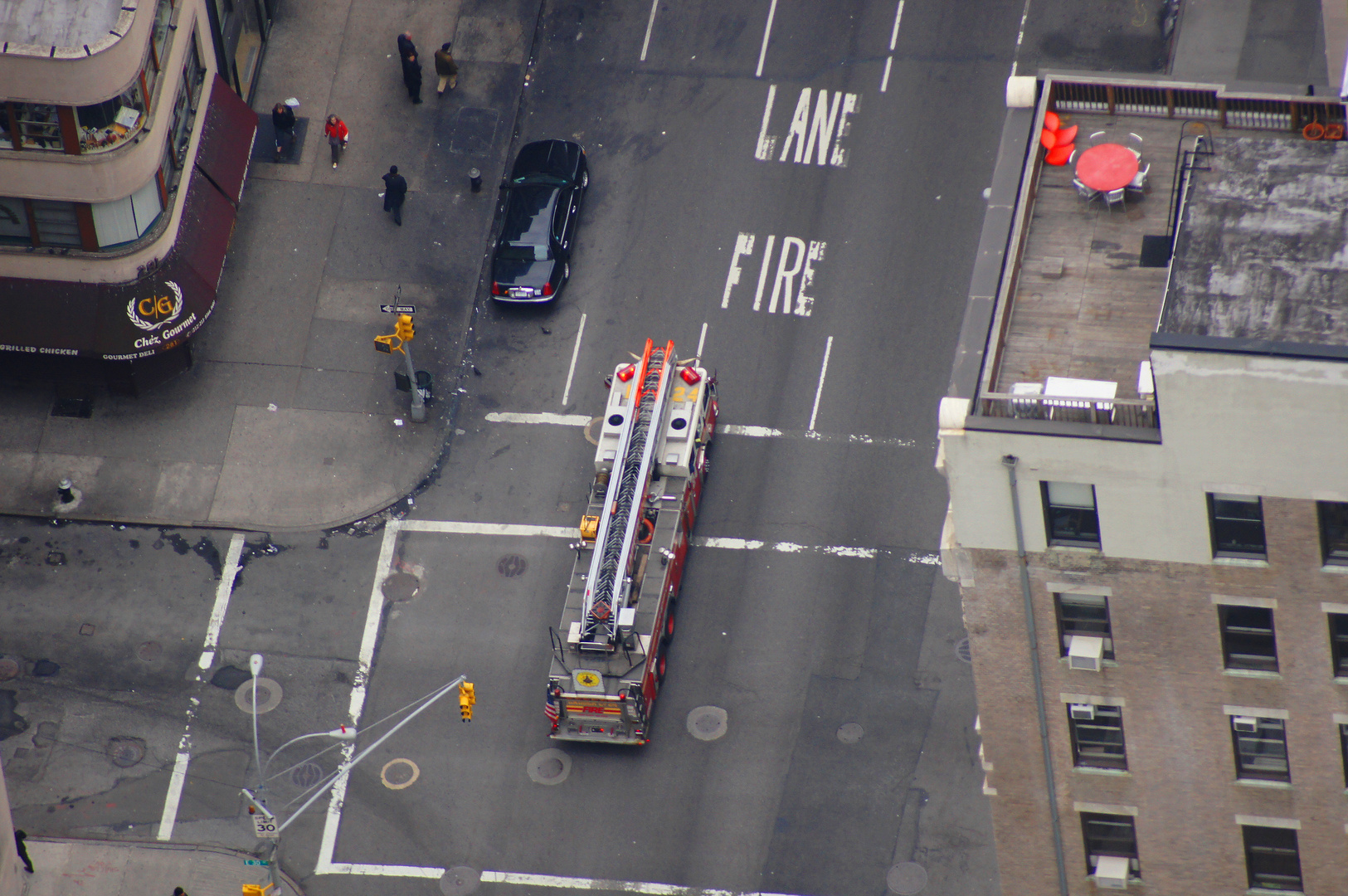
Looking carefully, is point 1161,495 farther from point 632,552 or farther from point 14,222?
point 14,222

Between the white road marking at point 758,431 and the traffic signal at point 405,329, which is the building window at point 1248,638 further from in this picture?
the traffic signal at point 405,329

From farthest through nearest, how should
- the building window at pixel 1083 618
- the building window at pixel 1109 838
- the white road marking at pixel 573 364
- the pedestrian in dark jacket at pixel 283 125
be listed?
the pedestrian in dark jacket at pixel 283 125
the white road marking at pixel 573 364
the building window at pixel 1109 838
the building window at pixel 1083 618

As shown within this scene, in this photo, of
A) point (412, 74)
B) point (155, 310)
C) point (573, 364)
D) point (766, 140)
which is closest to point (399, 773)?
point (573, 364)

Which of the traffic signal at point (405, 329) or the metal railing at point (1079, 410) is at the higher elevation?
the traffic signal at point (405, 329)

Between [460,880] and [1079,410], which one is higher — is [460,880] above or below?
below

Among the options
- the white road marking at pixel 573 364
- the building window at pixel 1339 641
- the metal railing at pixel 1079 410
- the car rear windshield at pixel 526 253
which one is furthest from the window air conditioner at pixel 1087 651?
the car rear windshield at pixel 526 253

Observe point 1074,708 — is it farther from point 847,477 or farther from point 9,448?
point 9,448

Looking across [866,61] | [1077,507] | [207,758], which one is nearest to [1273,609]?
[1077,507]
